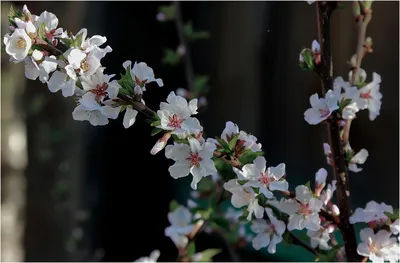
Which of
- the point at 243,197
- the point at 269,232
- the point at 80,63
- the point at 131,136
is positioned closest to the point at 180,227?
the point at 269,232

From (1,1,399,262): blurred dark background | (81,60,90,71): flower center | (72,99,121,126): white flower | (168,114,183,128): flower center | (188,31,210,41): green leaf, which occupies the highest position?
(81,60,90,71): flower center

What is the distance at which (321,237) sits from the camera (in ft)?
2.28

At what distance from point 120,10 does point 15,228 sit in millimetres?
1026

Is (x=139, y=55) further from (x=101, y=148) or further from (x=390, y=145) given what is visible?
(x=390, y=145)

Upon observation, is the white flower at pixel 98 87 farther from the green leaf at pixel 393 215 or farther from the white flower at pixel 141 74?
the green leaf at pixel 393 215

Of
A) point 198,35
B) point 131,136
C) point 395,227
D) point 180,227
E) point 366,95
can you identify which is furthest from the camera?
point 131,136

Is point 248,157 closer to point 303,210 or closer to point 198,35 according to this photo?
point 303,210

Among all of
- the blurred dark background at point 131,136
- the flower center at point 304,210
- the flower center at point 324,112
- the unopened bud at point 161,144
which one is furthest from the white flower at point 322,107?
the blurred dark background at point 131,136

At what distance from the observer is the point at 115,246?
198 cm

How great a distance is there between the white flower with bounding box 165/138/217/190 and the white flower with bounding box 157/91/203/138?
0.05 feet

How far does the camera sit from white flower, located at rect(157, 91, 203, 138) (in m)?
0.53

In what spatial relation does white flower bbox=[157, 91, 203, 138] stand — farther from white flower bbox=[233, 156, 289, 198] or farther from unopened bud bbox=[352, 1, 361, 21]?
unopened bud bbox=[352, 1, 361, 21]

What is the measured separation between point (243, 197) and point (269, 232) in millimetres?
146

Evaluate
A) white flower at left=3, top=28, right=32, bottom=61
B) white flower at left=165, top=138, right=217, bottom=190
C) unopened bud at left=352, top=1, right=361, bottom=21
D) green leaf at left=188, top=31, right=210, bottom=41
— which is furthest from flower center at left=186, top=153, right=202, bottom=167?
green leaf at left=188, top=31, right=210, bottom=41
